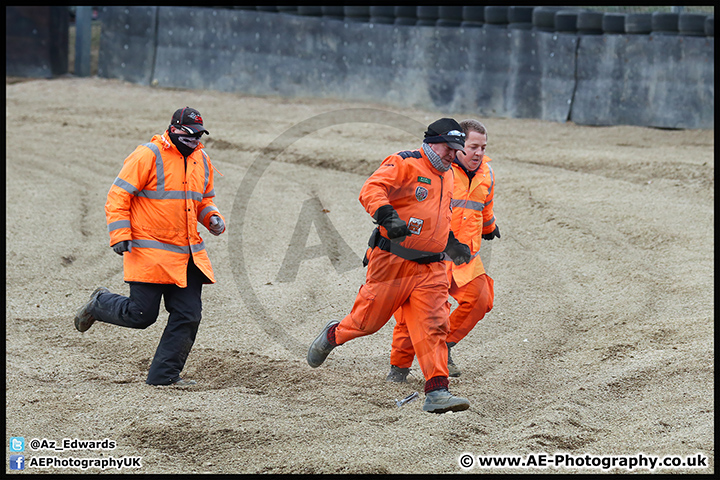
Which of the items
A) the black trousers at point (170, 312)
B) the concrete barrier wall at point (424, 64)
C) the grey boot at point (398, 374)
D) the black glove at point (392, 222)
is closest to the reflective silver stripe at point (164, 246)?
the black trousers at point (170, 312)

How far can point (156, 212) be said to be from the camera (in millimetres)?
5926

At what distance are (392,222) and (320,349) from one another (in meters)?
1.38

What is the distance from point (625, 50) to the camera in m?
14.1

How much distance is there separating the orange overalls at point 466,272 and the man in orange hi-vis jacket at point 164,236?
1634 millimetres

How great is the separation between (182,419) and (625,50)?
459 inches

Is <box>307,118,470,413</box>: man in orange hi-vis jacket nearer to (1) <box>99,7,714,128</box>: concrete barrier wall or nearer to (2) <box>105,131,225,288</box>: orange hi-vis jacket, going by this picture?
(2) <box>105,131,225,288</box>: orange hi-vis jacket

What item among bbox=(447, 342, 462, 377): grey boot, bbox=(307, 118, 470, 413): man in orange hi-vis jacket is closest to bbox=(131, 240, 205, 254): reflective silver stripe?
bbox=(307, 118, 470, 413): man in orange hi-vis jacket

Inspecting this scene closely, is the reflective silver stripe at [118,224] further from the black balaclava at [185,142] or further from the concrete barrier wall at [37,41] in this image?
the concrete barrier wall at [37,41]

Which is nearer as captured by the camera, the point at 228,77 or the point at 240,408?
the point at 240,408

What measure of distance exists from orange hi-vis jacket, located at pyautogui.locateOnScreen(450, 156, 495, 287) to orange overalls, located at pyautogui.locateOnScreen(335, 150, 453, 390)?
491 millimetres

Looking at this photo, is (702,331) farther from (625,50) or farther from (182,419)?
(625,50)

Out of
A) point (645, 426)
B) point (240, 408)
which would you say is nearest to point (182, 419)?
point (240, 408)

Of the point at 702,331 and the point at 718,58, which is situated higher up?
the point at 718,58

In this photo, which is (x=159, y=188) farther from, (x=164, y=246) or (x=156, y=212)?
(x=164, y=246)
